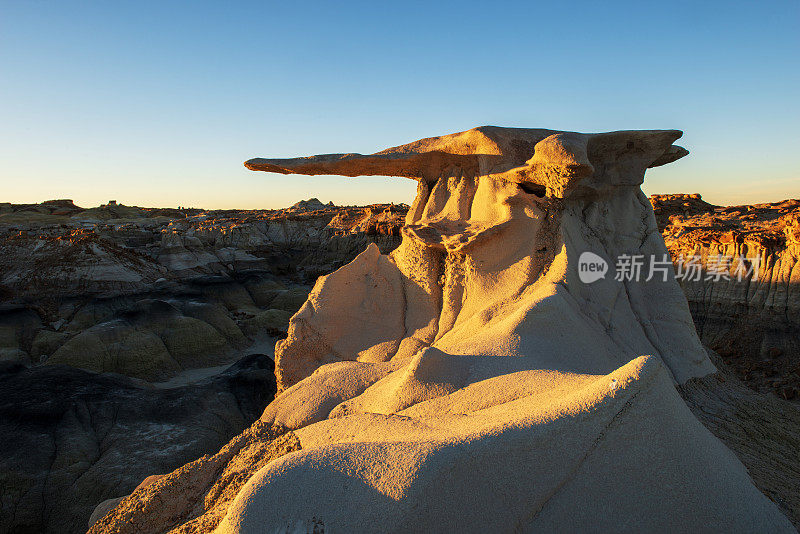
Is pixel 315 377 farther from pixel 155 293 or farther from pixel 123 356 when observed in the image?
pixel 155 293

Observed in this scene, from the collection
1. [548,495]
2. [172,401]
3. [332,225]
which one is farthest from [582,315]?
[332,225]

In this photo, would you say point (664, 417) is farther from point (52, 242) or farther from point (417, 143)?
point (52, 242)

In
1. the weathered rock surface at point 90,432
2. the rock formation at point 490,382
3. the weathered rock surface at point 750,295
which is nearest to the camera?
the rock formation at point 490,382

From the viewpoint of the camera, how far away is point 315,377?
3.67 meters

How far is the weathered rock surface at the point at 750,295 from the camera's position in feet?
30.6

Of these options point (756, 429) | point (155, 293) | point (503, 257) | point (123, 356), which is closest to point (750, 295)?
point (756, 429)

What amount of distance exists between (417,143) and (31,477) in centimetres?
644

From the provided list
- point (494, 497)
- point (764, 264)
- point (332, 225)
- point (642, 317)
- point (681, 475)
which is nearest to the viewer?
point (494, 497)

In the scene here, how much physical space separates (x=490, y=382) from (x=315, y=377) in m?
1.44

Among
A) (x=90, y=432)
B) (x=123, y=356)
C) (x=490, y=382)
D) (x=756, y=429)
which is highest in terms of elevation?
(x=490, y=382)

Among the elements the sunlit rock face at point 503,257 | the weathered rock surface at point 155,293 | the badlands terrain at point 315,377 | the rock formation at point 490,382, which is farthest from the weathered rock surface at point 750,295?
the weathered rock surface at point 155,293

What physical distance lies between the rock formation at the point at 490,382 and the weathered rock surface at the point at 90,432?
3.25 meters

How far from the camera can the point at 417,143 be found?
5828 millimetres

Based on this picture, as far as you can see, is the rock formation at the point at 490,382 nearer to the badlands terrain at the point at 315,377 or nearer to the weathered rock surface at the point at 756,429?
the badlands terrain at the point at 315,377
